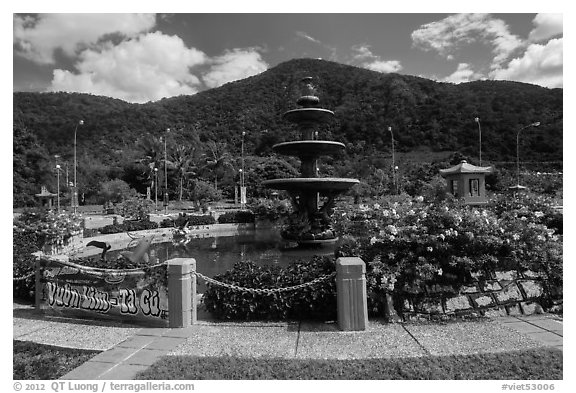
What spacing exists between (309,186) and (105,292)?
8.09m

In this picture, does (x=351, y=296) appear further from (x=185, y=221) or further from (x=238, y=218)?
(x=238, y=218)

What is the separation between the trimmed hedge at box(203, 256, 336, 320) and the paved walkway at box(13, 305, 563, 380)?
9.1 inches

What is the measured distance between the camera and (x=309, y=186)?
535 inches

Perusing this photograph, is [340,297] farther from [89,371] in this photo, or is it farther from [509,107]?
[509,107]

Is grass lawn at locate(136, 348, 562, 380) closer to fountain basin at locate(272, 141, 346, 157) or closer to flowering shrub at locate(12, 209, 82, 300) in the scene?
flowering shrub at locate(12, 209, 82, 300)

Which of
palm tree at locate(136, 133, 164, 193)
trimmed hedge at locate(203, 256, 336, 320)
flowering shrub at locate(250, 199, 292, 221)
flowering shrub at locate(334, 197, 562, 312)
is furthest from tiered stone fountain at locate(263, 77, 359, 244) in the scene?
palm tree at locate(136, 133, 164, 193)

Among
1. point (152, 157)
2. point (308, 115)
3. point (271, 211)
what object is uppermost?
point (152, 157)

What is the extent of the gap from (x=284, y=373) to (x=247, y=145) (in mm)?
79473

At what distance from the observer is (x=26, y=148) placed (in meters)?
55.6

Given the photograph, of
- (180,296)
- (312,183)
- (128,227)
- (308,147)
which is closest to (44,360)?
(180,296)

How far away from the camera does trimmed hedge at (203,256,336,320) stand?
6.54m

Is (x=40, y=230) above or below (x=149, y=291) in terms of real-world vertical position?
above

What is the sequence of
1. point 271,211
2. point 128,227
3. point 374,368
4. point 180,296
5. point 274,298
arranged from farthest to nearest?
point 271,211 → point 128,227 → point 274,298 → point 180,296 → point 374,368
